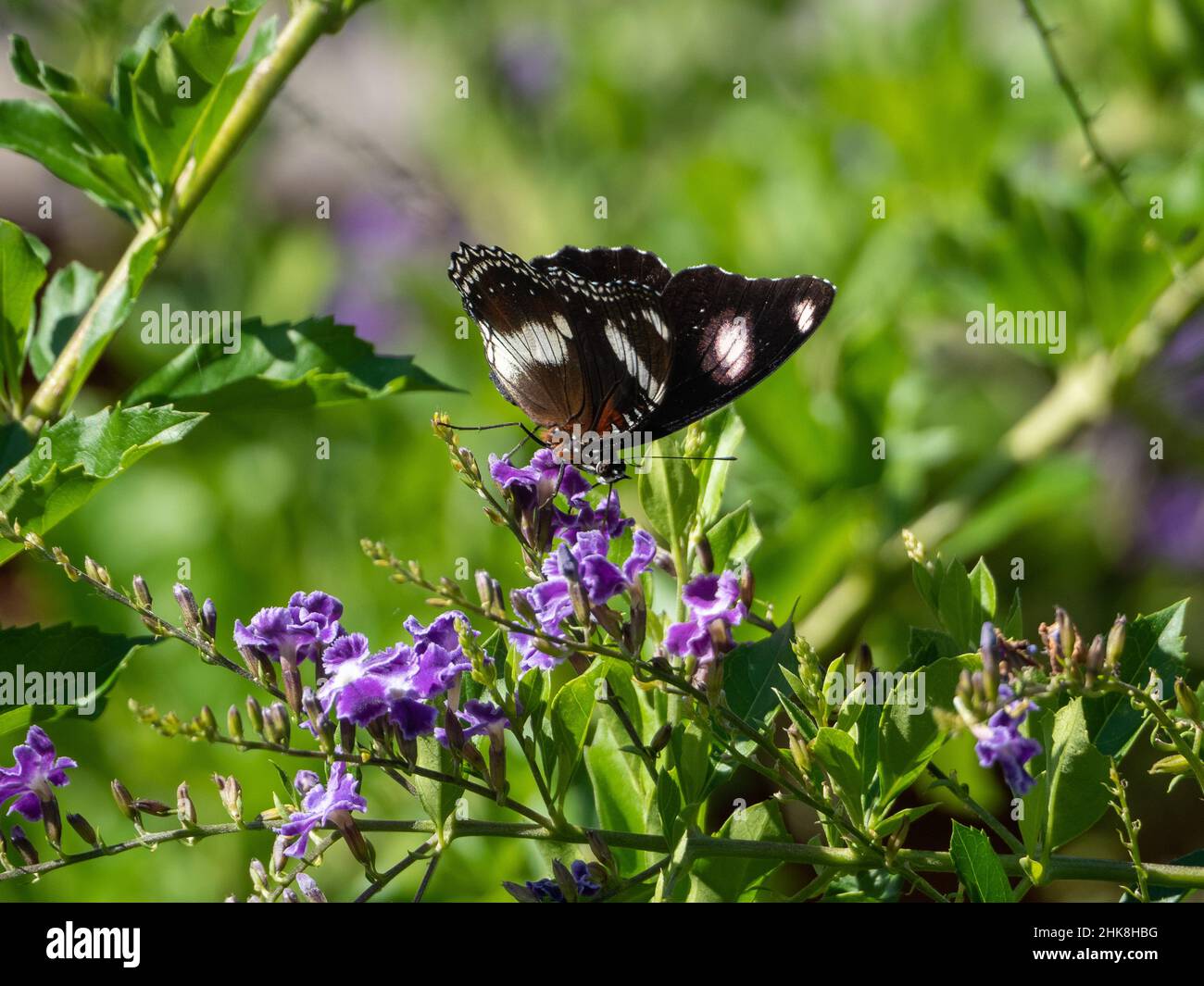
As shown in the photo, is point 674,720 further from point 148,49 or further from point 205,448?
point 205,448

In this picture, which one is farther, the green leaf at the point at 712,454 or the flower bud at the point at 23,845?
the green leaf at the point at 712,454

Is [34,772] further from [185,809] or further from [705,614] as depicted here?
[705,614]

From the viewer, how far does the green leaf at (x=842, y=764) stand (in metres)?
0.97

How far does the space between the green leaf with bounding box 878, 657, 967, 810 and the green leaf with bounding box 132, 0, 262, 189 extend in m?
0.85

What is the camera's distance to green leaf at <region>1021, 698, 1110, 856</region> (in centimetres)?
102

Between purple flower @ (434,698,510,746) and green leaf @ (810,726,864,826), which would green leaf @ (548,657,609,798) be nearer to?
purple flower @ (434,698,510,746)

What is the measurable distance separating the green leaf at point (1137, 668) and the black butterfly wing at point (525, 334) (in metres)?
0.65

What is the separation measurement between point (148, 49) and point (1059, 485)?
4.82 ft

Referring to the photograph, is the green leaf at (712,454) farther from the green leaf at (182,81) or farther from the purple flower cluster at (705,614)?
the green leaf at (182,81)

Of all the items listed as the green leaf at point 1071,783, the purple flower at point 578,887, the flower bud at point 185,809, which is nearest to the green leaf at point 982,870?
the green leaf at point 1071,783

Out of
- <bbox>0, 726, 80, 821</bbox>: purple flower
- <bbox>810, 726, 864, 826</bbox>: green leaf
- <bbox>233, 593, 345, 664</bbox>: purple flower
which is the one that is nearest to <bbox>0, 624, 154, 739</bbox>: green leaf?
<bbox>0, 726, 80, 821</bbox>: purple flower

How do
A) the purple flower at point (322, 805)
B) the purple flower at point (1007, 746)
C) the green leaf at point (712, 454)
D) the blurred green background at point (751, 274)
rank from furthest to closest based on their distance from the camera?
the blurred green background at point (751, 274) → the green leaf at point (712, 454) → the purple flower at point (322, 805) → the purple flower at point (1007, 746)

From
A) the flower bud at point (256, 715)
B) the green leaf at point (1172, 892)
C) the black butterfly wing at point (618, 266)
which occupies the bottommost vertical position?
the green leaf at point (1172, 892)

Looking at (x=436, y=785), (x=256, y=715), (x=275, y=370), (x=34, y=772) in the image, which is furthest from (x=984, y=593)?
(x=34, y=772)
